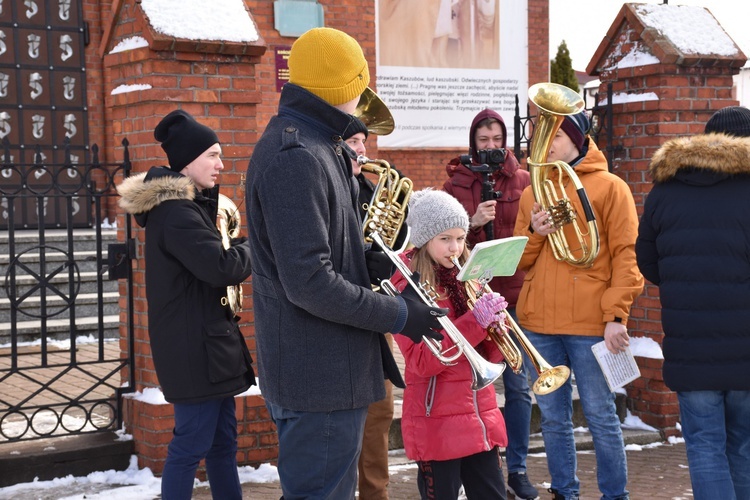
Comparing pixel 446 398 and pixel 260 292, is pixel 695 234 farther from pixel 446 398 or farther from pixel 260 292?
pixel 260 292

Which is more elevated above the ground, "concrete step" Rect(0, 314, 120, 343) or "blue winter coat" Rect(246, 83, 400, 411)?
"blue winter coat" Rect(246, 83, 400, 411)

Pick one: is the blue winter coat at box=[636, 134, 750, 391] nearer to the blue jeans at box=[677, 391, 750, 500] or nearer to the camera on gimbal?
the blue jeans at box=[677, 391, 750, 500]

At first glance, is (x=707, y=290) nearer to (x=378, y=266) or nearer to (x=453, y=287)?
(x=453, y=287)

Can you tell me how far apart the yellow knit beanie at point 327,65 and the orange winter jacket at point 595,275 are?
2.01m

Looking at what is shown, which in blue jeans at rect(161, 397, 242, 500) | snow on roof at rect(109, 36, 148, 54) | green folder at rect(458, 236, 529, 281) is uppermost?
snow on roof at rect(109, 36, 148, 54)

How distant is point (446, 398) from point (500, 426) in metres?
0.25

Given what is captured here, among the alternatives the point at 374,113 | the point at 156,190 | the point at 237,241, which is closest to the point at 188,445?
the point at 237,241

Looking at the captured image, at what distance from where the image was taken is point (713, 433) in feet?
13.1

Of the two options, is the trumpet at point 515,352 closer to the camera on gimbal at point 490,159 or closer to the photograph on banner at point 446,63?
the camera on gimbal at point 490,159

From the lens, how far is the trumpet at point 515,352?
379 cm

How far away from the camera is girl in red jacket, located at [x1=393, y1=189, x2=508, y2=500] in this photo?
12.2ft

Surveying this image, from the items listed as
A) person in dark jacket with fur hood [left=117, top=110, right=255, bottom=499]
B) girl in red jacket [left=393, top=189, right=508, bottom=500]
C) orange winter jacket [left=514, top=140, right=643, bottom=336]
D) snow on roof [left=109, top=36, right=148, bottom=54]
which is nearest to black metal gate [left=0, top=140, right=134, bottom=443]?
snow on roof [left=109, top=36, right=148, bottom=54]

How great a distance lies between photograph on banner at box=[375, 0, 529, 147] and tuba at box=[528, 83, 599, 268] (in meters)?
7.38

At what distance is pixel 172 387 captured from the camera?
4.14m
